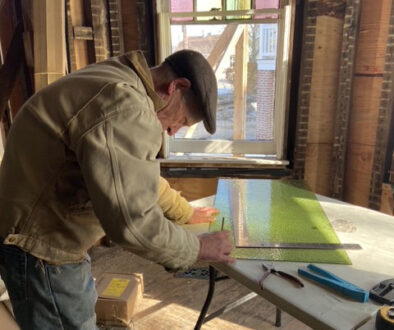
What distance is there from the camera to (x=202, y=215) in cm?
154

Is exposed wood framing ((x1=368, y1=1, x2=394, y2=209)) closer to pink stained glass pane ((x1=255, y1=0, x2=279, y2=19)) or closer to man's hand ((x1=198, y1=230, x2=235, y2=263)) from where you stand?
pink stained glass pane ((x1=255, y1=0, x2=279, y2=19))

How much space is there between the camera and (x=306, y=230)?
1.41 m

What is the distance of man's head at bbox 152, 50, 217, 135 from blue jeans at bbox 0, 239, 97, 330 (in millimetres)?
568

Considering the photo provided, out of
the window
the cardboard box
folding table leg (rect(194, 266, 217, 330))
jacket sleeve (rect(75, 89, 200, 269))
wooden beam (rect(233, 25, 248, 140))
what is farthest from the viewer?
wooden beam (rect(233, 25, 248, 140))

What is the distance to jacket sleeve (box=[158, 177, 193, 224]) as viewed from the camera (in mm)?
1443

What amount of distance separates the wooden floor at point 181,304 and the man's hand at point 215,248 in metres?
1.18

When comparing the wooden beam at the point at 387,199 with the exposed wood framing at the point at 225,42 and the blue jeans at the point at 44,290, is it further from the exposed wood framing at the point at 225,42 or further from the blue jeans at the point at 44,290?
the blue jeans at the point at 44,290

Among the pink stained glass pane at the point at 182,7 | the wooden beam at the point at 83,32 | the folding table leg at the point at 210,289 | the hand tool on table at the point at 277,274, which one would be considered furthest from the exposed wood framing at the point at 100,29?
the hand tool on table at the point at 277,274

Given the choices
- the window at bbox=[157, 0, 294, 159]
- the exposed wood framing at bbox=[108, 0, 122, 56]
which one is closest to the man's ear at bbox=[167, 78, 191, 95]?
the window at bbox=[157, 0, 294, 159]

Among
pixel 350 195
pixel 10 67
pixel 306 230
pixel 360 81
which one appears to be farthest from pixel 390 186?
pixel 10 67

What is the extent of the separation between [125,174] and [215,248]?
44 centimetres

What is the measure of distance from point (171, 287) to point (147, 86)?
184cm

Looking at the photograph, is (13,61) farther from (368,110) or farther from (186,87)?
(368,110)

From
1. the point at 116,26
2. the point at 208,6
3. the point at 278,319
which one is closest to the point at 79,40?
the point at 116,26
